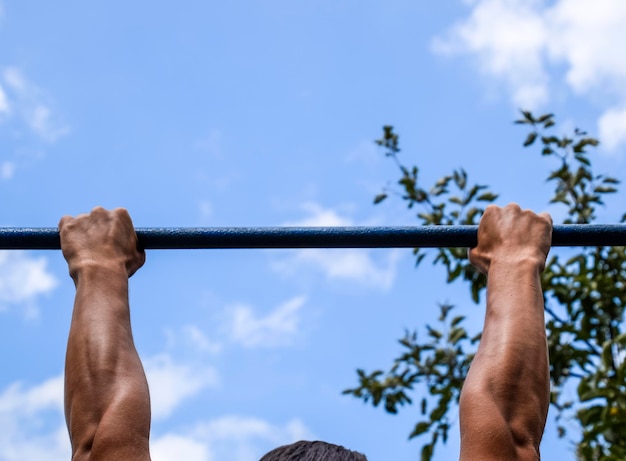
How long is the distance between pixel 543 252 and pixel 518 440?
1.80ft

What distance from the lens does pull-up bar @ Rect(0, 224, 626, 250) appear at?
8.28 ft

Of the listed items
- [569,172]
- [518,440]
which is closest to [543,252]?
[518,440]

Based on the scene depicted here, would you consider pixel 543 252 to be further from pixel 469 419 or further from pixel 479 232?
pixel 469 419

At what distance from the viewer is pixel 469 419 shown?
2.15 metres

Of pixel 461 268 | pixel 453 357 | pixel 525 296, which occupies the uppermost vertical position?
pixel 461 268

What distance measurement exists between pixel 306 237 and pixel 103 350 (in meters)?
0.61

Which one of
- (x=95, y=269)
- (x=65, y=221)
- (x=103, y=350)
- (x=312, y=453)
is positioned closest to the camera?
(x=312, y=453)

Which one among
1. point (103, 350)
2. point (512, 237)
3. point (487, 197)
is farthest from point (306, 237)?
point (487, 197)

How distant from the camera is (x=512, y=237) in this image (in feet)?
8.23

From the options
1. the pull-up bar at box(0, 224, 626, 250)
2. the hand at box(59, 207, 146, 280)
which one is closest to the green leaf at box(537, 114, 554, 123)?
the pull-up bar at box(0, 224, 626, 250)

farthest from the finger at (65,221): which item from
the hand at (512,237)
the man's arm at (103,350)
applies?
the hand at (512,237)

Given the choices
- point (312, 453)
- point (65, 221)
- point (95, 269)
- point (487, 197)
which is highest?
point (487, 197)

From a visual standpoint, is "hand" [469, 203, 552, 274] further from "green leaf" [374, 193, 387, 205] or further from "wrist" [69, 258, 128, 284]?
"green leaf" [374, 193, 387, 205]

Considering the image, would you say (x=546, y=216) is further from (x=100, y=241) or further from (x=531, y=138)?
(x=531, y=138)
